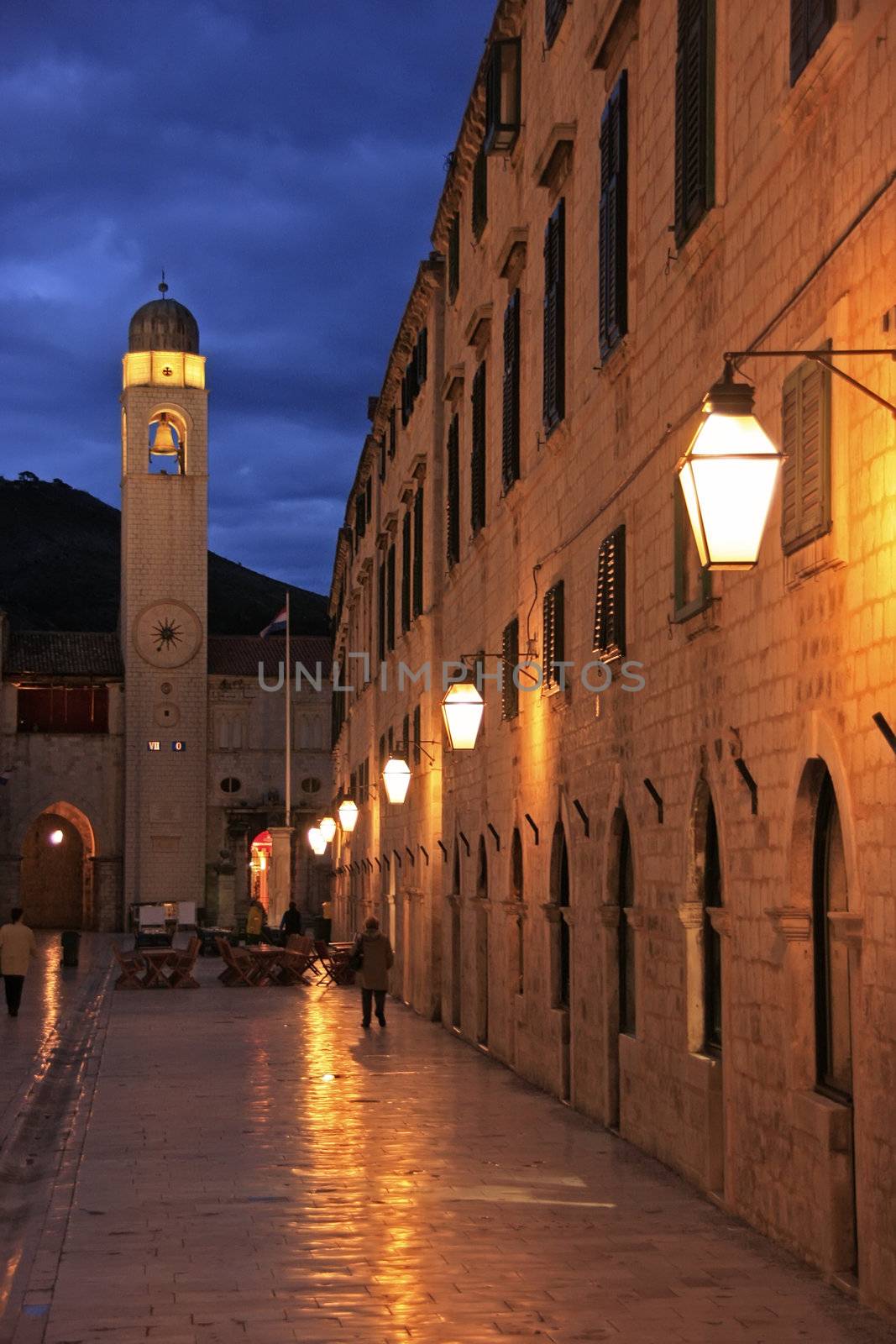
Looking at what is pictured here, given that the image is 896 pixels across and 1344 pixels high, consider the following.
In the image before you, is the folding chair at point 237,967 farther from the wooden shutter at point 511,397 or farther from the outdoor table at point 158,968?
the wooden shutter at point 511,397

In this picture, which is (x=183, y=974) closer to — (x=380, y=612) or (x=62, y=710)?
(x=380, y=612)

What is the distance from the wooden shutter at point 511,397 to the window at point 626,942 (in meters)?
5.73

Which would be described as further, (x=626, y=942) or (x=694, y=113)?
(x=626, y=942)

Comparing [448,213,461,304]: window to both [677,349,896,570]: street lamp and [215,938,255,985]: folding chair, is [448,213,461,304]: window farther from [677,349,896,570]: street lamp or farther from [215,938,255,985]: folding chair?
[677,349,896,570]: street lamp

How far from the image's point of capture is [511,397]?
18922 millimetres

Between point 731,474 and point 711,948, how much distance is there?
16.2ft

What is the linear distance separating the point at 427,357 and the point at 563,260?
11.4 metres

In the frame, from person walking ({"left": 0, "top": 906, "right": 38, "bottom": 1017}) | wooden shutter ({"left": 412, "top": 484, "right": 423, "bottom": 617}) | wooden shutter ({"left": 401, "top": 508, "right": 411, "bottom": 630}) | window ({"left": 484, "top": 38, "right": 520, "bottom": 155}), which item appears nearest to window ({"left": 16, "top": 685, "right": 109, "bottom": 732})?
wooden shutter ({"left": 401, "top": 508, "right": 411, "bottom": 630})

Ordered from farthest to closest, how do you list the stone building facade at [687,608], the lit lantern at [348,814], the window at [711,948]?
the lit lantern at [348,814]
the window at [711,948]
the stone building facade at [687,608]

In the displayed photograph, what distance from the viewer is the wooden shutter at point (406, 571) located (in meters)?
29.4

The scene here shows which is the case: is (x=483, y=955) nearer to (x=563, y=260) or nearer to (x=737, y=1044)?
(x=563, y=260)

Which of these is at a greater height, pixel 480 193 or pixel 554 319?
pixel 480 193

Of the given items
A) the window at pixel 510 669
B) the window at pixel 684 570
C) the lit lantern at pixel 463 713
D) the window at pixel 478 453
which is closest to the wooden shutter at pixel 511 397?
the window at pixel 510 669
